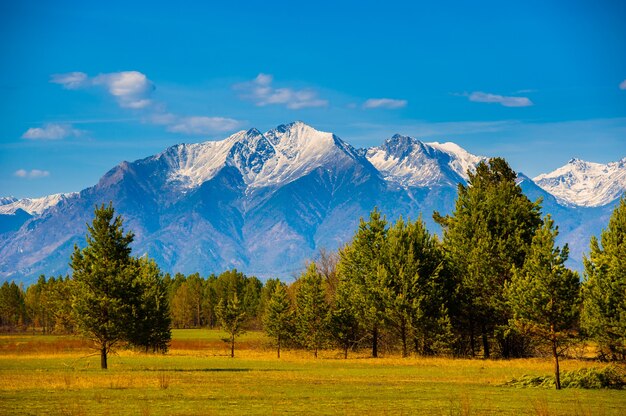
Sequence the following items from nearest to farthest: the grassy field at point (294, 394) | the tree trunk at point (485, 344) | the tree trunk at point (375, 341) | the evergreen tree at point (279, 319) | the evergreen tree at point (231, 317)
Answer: the grassy field at point (294, 394)
the tree trunk at point (485, 344)
the tree trunk at point (375, 341)
the evergreen tree at point (279, 319)
the evergreen tree at point (231, 317)

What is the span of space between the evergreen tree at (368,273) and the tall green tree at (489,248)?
8808 mm

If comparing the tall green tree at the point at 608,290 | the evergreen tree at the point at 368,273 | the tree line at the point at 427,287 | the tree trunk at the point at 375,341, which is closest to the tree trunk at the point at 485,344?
the tree line at the point at 427,287

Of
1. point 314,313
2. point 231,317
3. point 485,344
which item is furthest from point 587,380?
point 231,317

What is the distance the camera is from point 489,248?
241 ft

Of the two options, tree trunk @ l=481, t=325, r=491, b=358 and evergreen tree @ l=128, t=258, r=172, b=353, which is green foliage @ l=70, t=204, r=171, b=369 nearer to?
evergreen tree @ l=128, t=258, r=172, b=353

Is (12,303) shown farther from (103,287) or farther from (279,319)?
(103,287)

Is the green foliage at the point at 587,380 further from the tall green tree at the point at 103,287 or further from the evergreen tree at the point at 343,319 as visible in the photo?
the evergreen tree at the point at 343,319

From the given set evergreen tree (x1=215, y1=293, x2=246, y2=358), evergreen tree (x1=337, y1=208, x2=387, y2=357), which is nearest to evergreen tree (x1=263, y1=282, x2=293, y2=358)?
evergreen tree (x1=215, y1=293, x2=246, y2=358)

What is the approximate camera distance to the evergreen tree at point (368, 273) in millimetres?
76750

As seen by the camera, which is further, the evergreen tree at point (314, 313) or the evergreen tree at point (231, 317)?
the evergreen tree at point (231, 317)

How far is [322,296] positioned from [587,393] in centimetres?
4869

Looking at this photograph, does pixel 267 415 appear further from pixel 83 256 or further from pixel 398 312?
pixel 398 312

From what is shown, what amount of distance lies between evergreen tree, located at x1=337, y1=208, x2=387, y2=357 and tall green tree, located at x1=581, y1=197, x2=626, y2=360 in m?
26.0

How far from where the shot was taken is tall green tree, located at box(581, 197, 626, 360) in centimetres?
4894
